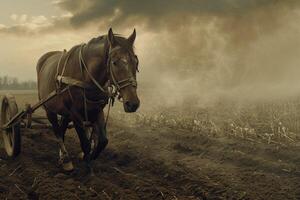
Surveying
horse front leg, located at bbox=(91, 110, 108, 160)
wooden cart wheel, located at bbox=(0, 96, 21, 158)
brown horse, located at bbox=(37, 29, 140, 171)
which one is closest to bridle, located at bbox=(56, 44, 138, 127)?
brown horse, located at bbox=(37, 29, 140, 171)

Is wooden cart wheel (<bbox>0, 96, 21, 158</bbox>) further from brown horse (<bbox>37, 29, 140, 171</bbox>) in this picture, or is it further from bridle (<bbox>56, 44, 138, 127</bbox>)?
bridle (<bbox>56, 44, 138, 127</bbox>)

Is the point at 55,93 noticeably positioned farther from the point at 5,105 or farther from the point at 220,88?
the point at 220,88

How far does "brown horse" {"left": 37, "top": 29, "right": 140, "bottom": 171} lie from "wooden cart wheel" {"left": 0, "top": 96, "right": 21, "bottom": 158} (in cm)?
99

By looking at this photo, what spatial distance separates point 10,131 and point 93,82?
3465 millimetres

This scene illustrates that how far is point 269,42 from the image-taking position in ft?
78.0

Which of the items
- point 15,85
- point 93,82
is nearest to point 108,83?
point 93,82

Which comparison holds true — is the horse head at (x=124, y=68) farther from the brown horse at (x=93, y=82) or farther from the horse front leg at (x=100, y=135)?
the horse front leg at (x=100, y=135)

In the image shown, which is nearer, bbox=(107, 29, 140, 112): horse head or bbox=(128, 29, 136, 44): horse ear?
bbox=(107, 29, 140, 112): horse head

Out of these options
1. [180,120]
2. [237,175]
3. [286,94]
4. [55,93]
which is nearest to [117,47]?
[55,93]

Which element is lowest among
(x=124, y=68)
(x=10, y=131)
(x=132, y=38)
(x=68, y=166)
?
(x=68, y=166)

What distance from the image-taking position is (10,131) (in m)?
9.59

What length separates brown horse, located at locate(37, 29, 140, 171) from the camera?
646cm

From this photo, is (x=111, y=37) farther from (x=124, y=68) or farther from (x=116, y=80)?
(x=116, y=80)

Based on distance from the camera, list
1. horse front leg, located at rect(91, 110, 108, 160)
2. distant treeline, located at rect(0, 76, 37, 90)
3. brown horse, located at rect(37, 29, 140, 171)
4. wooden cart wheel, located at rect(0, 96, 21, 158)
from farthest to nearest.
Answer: distant treeline, located at rect(0, 76, 37, 90), wooden cart wheel, located at rect(0, 96, 21, 158), horse front leg, located at rect(91, 110, 108, 160), brown horse, located at rect(37, 29, 140, 171)
